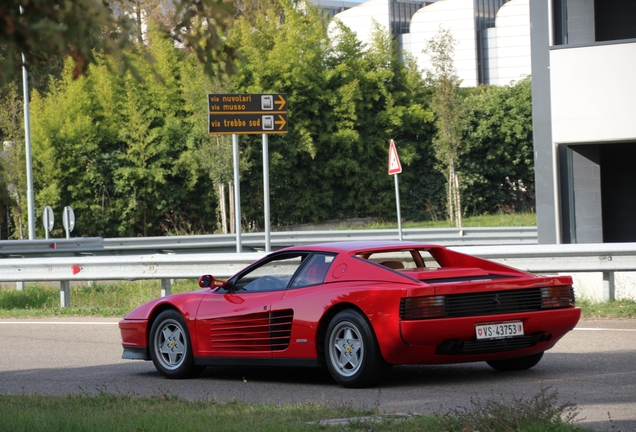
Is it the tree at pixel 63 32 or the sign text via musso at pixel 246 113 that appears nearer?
the tree at pixel 63 32

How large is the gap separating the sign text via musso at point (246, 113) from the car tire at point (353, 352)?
30.7ft

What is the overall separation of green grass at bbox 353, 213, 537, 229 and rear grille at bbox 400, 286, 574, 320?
24758 mm

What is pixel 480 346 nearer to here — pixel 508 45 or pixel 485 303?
pixel 485 303

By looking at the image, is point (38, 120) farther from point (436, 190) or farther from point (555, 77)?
point (555, 77)

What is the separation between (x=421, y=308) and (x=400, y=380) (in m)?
1.11

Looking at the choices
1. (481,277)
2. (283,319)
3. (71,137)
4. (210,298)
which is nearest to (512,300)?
(481,277)

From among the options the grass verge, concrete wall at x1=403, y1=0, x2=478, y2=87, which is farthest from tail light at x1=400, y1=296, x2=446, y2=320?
concrete wall at x1=403, y1=0, x2=478, y2=87

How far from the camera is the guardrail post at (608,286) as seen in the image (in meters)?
13.1

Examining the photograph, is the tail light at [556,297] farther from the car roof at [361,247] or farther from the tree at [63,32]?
the tree at [63,32]

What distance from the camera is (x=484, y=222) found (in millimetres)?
34062

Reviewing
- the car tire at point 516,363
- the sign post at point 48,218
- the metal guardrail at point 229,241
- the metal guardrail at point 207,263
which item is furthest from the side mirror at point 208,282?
the sign post at point 48,218

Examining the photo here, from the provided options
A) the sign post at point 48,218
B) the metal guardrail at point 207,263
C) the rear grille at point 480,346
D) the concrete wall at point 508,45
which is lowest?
the rear grille at point 480,346

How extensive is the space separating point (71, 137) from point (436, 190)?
44.6ft

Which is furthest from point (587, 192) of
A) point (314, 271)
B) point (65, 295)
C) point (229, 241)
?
point (229, 241)
